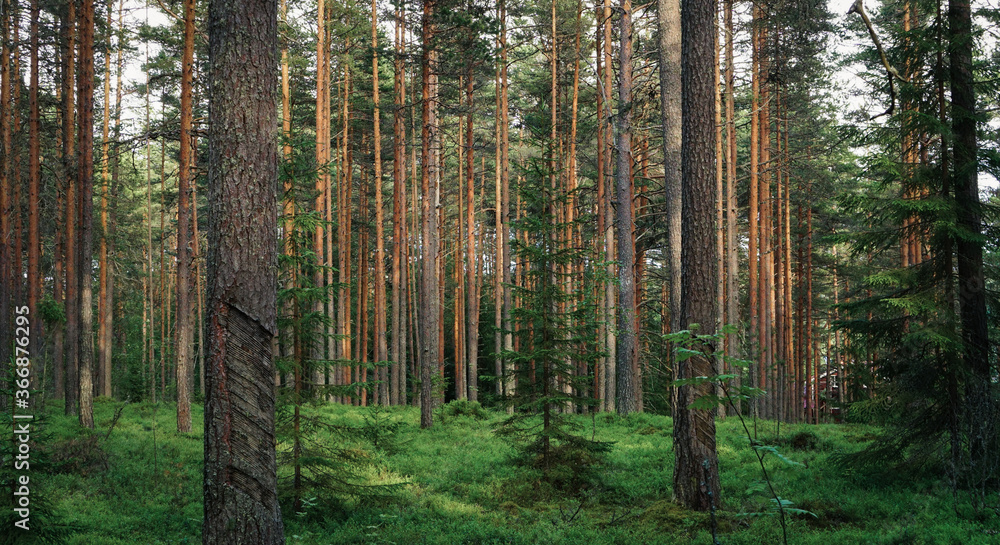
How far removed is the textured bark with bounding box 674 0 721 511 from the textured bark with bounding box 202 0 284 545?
16.3ft

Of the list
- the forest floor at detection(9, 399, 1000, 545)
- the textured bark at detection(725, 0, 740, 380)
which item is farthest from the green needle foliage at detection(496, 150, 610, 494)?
the textured bark at detection(725, 0, 740, 380)

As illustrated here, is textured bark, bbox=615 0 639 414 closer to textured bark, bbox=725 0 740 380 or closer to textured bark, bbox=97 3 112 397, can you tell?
textured bark, bbox=725 0 740 380

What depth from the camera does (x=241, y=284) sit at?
4.12 metres

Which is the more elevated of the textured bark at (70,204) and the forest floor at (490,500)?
the textured bark at (70,204)

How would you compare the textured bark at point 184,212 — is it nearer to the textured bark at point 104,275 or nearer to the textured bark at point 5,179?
the textured bark at point 5,179

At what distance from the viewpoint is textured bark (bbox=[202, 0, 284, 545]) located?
13.2ft

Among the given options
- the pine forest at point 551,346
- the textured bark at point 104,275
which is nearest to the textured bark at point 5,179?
the pine forest at point 551,346

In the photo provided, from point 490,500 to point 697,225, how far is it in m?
4.93

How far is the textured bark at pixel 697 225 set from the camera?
284 inches

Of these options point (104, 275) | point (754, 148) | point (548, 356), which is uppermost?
point (754, 148)

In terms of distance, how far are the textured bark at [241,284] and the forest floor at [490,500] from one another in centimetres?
235

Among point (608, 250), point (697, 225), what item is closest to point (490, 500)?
point (697, 225)

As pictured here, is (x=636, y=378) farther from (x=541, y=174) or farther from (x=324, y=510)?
(x=324, y=510)

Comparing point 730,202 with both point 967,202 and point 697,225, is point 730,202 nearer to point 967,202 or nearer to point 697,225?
point 967,202
